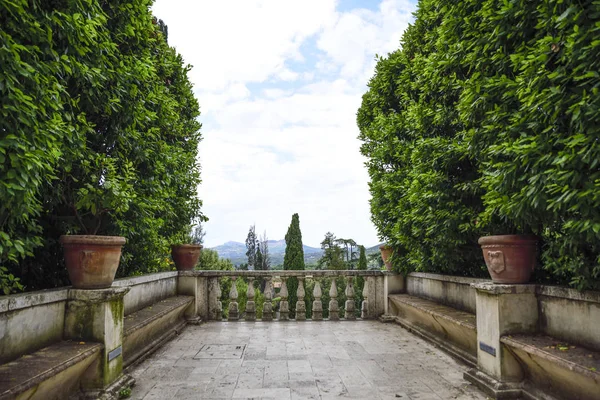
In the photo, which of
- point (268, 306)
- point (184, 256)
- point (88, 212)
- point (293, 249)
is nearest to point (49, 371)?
point (88, 212)

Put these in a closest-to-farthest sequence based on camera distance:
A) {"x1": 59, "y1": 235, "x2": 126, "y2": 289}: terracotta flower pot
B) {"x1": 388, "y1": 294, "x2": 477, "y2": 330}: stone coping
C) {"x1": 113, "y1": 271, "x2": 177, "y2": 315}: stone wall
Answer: {"x1": 59, "y1": 235, "x2": 126, "y2": 289}: terracotta flower pot, {"x1": 388, "y1": 294, "x2": 477, "y2": 330}: stone coping, {"x1": 113, "y1": 271, "x2": 177, "y2": 315}: stone wall

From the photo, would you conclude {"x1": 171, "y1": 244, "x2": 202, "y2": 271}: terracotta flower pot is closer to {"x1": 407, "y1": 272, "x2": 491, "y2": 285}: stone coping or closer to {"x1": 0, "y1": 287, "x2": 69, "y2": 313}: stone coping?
{"x1": 0, "y1": 287, "x2": 69, "y2": 313}: stone coping

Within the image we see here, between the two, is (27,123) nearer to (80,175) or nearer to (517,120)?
(80,175)

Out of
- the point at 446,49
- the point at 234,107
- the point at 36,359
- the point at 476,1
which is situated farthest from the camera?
the point at 234,107

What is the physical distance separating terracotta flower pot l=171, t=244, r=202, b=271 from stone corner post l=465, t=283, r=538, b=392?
6.44 meters

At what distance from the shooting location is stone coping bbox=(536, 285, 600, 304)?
130 inches

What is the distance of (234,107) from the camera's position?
11.8 meters

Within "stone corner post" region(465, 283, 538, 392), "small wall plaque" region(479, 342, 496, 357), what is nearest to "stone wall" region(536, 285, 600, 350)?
"stone corner post" region(465, 283, 538, 392)

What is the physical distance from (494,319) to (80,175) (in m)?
4.90

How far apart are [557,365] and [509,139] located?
2090 mm

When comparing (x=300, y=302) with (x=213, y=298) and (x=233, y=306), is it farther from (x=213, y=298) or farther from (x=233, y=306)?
(x=213, y=298)

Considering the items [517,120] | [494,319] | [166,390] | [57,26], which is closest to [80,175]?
[57,26]

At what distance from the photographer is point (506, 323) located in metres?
4.04

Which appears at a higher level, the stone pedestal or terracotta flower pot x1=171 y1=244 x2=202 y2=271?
terracotta flower pot x1=171 y1=244 x2=202 y2=271
